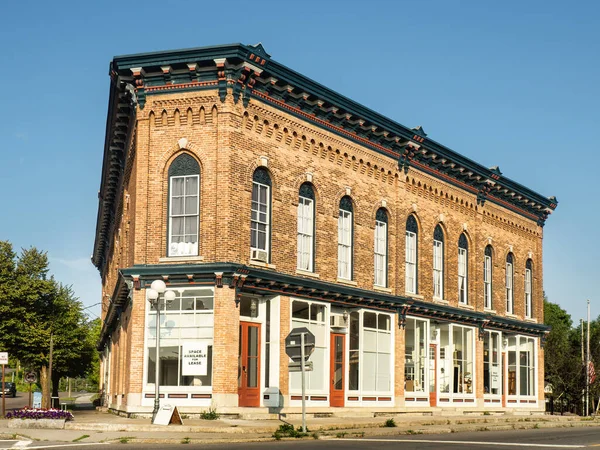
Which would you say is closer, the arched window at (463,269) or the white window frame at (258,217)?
the white window frame at (258,217)

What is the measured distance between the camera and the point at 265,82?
2866 centimetres

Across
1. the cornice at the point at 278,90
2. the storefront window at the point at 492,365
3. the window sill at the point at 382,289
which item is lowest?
the storefront window at the point at 492,365

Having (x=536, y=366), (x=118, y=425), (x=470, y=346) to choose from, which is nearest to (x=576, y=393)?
(x=536, y=366)

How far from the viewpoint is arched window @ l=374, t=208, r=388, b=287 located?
1374 inches

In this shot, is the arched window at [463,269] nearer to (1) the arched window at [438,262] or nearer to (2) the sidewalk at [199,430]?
(1) the arched window at [438,262]

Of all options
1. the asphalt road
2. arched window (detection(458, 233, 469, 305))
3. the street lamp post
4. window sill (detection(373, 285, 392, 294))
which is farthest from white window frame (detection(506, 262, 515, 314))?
the street lamp post

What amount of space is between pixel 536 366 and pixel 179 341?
26077 millimetres

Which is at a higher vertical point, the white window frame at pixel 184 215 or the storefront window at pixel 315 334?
the white window frame at pixel 184 215

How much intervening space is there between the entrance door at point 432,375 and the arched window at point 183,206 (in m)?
14.6

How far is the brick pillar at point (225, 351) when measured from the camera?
→ 2652 centimetres

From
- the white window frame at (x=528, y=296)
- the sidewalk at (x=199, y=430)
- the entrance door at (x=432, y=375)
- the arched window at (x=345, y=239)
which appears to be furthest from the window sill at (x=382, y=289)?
the white window frame at (x=528, y=296)

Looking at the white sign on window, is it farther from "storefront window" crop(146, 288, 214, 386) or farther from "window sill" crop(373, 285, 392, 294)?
"window sill" crop(373, 285, 392, 294)

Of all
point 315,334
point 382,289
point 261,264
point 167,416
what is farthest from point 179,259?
point 382,289

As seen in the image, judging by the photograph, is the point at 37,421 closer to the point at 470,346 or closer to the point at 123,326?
the point at 123,326
